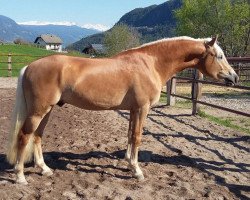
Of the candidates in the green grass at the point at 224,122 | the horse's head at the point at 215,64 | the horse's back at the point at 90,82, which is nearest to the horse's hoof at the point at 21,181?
the horse's back at the point at 90,82

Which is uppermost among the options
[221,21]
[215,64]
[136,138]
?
[221,21]

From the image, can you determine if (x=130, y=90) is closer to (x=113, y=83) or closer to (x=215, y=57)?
(x=113, y=83)

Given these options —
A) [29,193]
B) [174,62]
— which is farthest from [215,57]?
[29,193]

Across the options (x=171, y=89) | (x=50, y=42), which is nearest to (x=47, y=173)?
(x=171, y=89)

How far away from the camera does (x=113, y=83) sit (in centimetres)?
426

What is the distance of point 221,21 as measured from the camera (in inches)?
1618

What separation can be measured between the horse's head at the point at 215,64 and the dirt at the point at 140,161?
1230 millimetres

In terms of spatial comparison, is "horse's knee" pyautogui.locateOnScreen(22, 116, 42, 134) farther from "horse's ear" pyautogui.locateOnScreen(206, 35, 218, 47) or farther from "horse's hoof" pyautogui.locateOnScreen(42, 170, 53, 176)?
"horse's ear" pyautogui.locateOnScreen(206, 35, 218, 47)

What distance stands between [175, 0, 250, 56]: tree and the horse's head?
36807 mm

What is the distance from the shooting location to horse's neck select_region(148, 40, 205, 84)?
461 cm

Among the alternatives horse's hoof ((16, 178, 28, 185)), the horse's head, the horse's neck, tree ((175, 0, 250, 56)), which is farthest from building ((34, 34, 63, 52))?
horse's hoof ((16, 178, 28, 185))

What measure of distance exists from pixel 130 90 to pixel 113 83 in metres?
0.22

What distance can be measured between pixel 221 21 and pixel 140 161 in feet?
127

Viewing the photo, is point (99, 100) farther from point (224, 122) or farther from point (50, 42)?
point (50, 42)
